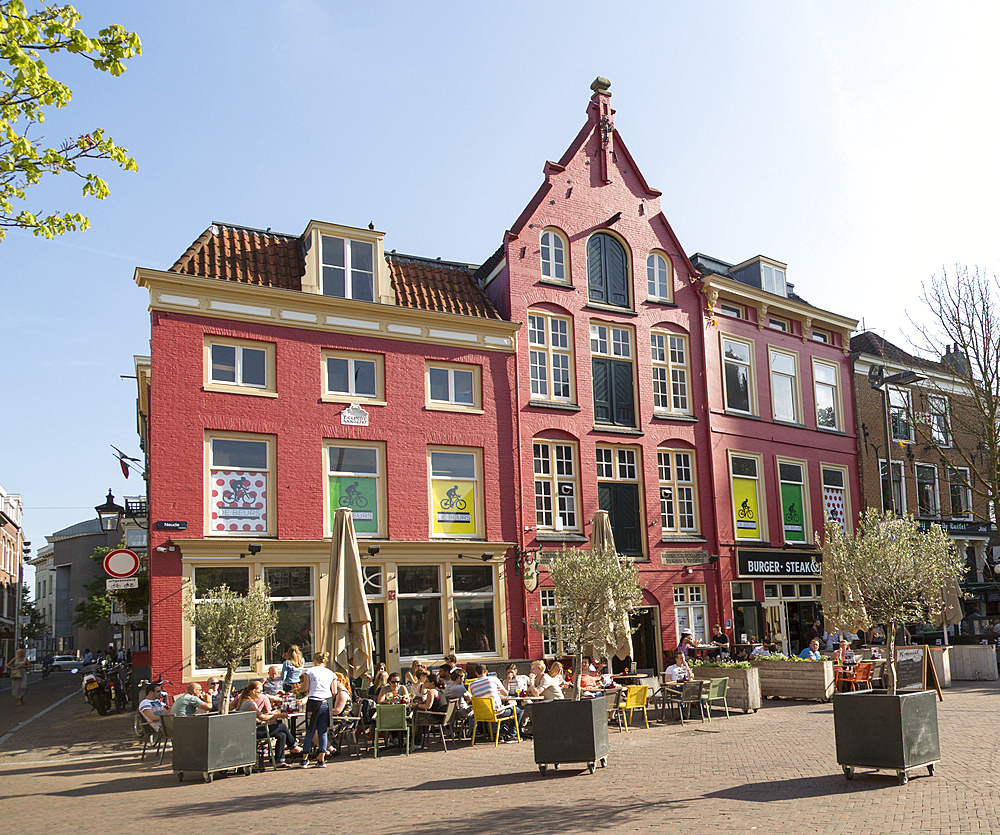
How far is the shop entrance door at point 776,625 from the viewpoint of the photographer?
27531 mm

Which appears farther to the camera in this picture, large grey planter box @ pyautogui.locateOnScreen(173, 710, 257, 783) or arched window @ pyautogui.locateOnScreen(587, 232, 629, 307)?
arched window @ pyautogui.locateOnScreen(587, 232, 629, 307)

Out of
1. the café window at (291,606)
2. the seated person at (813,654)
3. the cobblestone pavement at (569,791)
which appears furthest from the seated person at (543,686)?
the seated person at (813,654)

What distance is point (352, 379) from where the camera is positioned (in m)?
21.9

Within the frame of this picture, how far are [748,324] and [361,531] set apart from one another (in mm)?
14555

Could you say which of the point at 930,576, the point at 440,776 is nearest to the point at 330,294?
the point at 440,776

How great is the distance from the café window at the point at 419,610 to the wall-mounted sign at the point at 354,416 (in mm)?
3442

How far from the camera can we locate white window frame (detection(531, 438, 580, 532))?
24016 millimetres

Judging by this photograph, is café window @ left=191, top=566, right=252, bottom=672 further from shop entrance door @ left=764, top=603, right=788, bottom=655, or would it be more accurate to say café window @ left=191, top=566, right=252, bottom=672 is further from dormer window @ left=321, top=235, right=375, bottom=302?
shop entrance door @ left=764, top=603, right=788, bottom=655

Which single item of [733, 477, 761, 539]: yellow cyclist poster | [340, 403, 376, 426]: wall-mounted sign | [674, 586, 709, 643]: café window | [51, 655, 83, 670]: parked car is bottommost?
[51, 655, 83, 670]: parked car

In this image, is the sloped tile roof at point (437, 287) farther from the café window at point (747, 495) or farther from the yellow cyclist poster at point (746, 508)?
the yellow cyclist poster at point (746, 508)

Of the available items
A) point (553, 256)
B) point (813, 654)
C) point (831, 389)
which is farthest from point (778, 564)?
point (553, 256)

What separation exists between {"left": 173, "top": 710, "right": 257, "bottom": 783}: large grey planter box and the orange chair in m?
12.5

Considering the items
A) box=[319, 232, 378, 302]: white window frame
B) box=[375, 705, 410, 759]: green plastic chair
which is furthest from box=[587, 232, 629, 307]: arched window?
box=[375, 705, 410, 759]: green plastic chair

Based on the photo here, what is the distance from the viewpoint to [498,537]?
22.8 m
